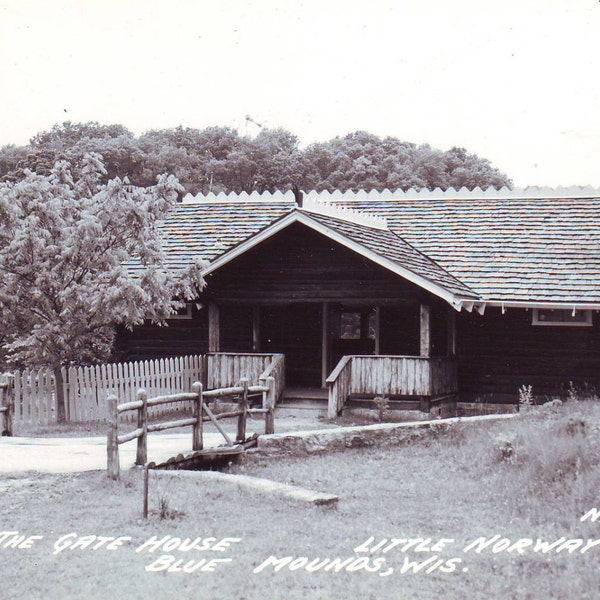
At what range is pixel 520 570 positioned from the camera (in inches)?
331

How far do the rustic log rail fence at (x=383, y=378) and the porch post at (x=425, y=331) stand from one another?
0.26 meters

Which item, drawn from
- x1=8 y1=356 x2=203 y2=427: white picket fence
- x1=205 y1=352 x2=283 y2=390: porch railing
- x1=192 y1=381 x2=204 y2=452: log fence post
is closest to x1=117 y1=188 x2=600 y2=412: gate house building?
x1=205 y1=352 x2=283 y2=390: porch railing

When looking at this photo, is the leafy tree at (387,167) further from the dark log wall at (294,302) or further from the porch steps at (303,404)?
the porch steps at (303,404)

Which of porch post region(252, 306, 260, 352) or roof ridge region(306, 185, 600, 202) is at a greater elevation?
roof ridge region(306, 185, 600, 202)

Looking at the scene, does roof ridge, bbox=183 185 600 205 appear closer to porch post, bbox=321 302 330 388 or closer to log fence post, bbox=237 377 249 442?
porch post, bbox=321 302 330 388

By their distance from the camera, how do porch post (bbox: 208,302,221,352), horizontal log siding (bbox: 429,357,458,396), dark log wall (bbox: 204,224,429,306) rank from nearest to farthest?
horizontal log siding (bbox: 429,357,458,396), dark log wall (bbox: 204,224,429,306), porch post (bbox: 208,302,221,352)

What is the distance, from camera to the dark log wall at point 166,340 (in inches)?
952

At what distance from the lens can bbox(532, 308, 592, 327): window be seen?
70.9ft

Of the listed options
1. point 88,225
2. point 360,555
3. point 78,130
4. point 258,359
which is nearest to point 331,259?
point 258,359

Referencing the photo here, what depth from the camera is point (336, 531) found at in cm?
965

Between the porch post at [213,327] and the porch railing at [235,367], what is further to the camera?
the porch post at [213,327]

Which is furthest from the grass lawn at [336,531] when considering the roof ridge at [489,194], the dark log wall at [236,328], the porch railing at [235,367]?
the roof ridge at [489,194]

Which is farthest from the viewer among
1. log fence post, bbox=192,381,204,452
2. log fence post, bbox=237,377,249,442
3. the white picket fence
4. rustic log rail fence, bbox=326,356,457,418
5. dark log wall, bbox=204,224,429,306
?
dark log wall, bbox=204,224,429,306

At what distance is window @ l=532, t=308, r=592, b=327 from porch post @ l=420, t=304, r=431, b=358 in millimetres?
2831
